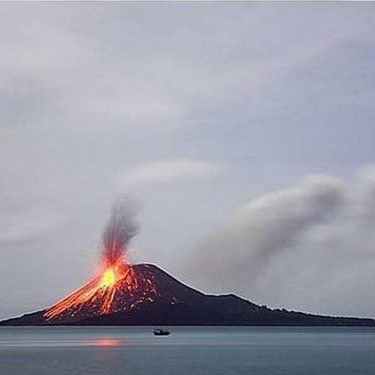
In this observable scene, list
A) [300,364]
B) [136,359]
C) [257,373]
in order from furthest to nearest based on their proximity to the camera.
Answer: [136,359] → [300,364] → [257,373]

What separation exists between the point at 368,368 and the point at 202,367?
22.2 feet

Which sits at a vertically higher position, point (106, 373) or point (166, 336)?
point (166, 336)

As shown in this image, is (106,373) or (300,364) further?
(300,364)

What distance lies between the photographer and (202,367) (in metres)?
35.4

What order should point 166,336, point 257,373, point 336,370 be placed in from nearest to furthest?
point 257,373 → point 336,370 → point 166,336

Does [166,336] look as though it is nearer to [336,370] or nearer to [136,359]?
[136,359]

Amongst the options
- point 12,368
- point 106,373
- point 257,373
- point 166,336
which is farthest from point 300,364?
point 166,336

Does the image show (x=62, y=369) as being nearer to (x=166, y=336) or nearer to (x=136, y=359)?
(x=136, y=359)

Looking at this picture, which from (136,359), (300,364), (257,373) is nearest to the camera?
(257,373)

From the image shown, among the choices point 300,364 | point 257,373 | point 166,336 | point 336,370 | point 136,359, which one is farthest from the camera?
point 166,336

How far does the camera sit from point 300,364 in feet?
121

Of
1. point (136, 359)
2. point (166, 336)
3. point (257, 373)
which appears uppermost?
point (166, 336)

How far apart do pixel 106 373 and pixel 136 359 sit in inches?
387

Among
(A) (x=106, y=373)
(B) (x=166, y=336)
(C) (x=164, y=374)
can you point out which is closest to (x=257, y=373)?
(C) (x=164, y=374)
